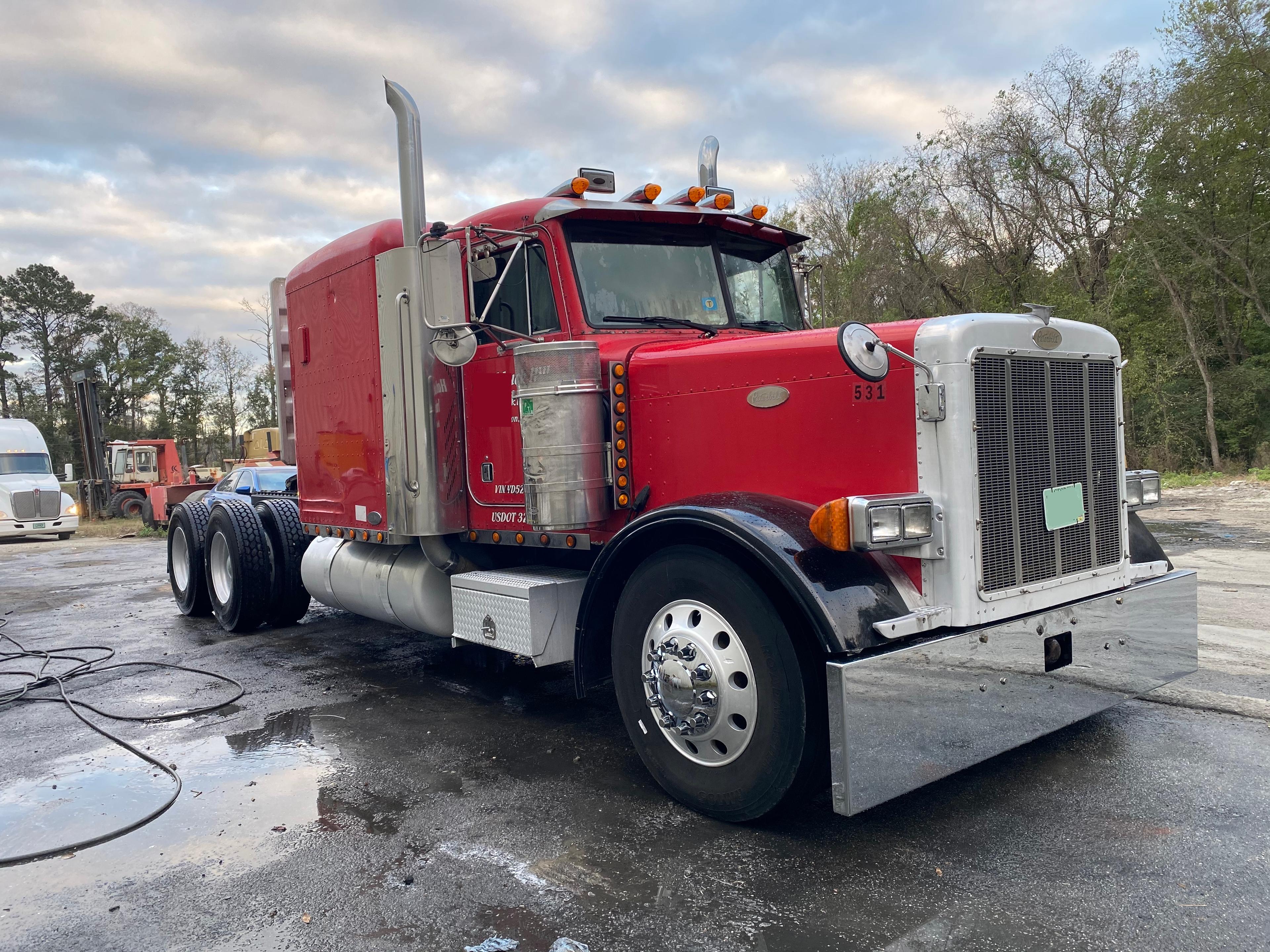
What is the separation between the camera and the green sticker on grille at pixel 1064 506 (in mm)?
3730

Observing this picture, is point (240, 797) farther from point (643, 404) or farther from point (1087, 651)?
point (1087, 651)

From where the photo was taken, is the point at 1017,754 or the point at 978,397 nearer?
the point at 978,397

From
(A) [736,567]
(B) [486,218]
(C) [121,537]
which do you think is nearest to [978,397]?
(A) [736,567]

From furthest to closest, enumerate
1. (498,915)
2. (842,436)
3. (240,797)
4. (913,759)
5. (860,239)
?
1. (860,239)
2. (240,797)
3. (842,436)
4. (913,759)
5. (498,915)

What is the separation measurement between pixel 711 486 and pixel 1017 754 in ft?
6.25

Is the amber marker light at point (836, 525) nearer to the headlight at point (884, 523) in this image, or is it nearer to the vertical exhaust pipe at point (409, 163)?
the headlight at point (884, 523)

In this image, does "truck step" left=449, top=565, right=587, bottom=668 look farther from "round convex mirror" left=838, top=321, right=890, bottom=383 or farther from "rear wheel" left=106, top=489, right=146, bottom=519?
"rear wheel" left=106, top=489, right=146, bottom=519

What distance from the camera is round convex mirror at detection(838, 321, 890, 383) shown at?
334 cm

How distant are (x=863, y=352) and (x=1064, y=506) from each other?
118cm

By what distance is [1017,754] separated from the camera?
4.27 m

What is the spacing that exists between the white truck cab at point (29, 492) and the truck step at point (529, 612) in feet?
71.5

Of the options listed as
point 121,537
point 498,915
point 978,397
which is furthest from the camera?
point 121,537

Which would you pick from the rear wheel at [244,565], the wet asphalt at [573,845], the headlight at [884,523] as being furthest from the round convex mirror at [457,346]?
the rear wheel at [244,565]

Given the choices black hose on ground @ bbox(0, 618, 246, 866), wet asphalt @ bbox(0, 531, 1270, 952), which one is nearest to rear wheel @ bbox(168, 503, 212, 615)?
black hose on ground @ bbox(0, 618, 246, 866)
